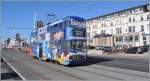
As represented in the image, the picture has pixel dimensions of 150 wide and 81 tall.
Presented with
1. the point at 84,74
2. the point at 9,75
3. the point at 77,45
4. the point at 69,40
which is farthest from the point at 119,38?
the point at 9,75

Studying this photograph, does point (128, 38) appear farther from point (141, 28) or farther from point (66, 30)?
point (66, 30)

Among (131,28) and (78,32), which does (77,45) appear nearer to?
(78,32)

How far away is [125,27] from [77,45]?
70.3 meters

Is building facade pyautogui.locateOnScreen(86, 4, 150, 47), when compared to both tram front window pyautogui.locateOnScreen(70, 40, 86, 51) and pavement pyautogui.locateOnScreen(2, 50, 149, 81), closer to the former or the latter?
tram front window pyautogui.locateOnScreen(70, 40, 86, 51)

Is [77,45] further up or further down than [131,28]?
further down

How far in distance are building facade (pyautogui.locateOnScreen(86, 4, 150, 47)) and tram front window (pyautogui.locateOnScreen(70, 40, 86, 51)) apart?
51479 mm

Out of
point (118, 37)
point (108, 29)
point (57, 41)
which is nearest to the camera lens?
point (57, 41)

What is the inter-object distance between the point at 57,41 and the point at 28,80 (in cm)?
1101

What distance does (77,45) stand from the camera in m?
26.5

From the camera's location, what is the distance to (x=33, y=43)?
42.0 meters

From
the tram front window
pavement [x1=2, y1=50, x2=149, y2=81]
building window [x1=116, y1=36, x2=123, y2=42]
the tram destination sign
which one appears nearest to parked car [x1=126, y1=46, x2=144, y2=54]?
the tram front window

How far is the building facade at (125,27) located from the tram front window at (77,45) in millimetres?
51479

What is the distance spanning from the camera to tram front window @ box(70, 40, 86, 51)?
85.5 feet

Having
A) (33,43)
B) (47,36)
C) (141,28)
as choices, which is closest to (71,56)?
(47,36)
